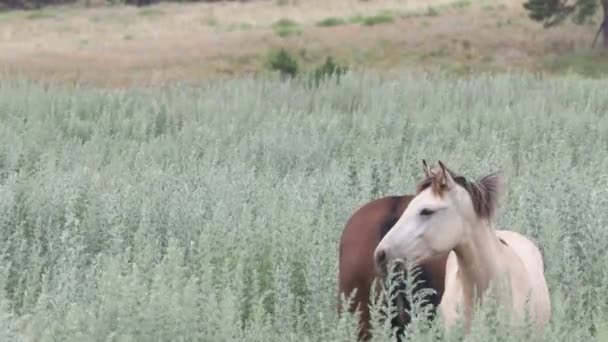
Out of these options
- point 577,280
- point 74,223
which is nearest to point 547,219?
point 577,280

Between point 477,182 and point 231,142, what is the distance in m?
6.72

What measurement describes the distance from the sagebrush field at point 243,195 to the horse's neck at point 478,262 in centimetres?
32

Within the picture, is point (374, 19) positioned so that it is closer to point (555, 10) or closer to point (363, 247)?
point (555, 10)

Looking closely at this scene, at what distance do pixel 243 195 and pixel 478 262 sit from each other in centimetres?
320

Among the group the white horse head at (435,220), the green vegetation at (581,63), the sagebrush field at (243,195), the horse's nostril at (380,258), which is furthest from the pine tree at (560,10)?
the horse's nostril at (380,258)

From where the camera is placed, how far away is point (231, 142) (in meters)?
12.1

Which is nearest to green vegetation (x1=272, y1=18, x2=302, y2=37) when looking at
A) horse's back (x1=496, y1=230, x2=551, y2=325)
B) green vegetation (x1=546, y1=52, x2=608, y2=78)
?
green vegetation (x1=546, y1=52, x2=608, y2=78)

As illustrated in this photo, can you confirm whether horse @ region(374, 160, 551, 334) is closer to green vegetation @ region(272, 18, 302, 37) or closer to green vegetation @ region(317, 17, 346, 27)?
green vegetation @ region(272, 18, 302, 37)

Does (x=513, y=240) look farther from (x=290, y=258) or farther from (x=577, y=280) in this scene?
(x=290, y=258)

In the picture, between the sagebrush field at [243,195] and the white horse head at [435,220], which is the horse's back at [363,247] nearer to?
the sagebrush field at [243,195]

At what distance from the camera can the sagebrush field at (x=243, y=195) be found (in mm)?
5121

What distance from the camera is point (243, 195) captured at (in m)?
8.36

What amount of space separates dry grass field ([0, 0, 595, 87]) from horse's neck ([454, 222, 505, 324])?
76.7 feet

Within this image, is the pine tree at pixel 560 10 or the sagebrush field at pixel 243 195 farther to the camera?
the pine tree at pixel 560 10
